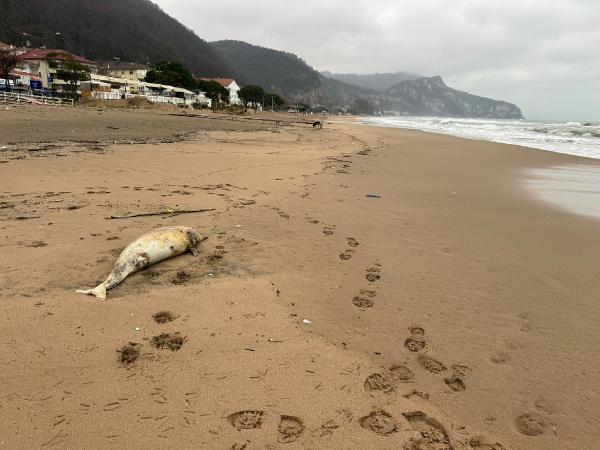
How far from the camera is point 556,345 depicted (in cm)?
324

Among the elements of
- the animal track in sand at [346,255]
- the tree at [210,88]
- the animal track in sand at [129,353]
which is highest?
the tree at [210,88]

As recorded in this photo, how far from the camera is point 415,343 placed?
10.6 ft

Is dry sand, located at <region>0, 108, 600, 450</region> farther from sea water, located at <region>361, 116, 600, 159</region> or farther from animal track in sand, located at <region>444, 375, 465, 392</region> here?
sea water, located at <region>361, 116, 600, 159</region>

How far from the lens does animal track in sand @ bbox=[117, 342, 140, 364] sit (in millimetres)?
2771

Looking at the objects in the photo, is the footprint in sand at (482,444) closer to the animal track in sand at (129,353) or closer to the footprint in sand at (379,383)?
the footprint in sand at (379,383)

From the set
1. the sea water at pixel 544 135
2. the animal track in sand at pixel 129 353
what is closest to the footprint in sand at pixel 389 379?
the animal track in sand at pixel 129 353

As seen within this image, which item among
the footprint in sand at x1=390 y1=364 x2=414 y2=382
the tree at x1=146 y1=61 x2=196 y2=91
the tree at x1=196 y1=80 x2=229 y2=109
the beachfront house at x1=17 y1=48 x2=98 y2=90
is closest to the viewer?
the footprint in sand at x1=390 y1=364 x2=414 y2=382

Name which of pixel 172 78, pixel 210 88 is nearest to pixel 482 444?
pixel 172 78

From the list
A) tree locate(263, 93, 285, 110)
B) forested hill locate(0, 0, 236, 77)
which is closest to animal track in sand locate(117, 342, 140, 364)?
tree locate(263, 93, 285, 110)

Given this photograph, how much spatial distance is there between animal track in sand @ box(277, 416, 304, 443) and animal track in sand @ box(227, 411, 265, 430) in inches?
5.2

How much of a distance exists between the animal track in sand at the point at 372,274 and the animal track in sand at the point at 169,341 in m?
A: 2.19

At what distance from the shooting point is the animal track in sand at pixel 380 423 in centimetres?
236

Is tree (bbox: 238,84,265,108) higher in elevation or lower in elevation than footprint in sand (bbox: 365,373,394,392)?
higher

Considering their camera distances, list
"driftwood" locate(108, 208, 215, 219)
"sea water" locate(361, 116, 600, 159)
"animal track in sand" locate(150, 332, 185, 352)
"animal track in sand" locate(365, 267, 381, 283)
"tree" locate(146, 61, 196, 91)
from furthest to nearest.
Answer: "tree" locate(146, 61, 196, 91), "sea water" locate(361, 116, 600, 159), "driftwood" locate(108, 208, 215, 219), "animal track in sand" locate(365, 267, 381, 283), "animal track in sand" locate(150, 332, 185, 352)
